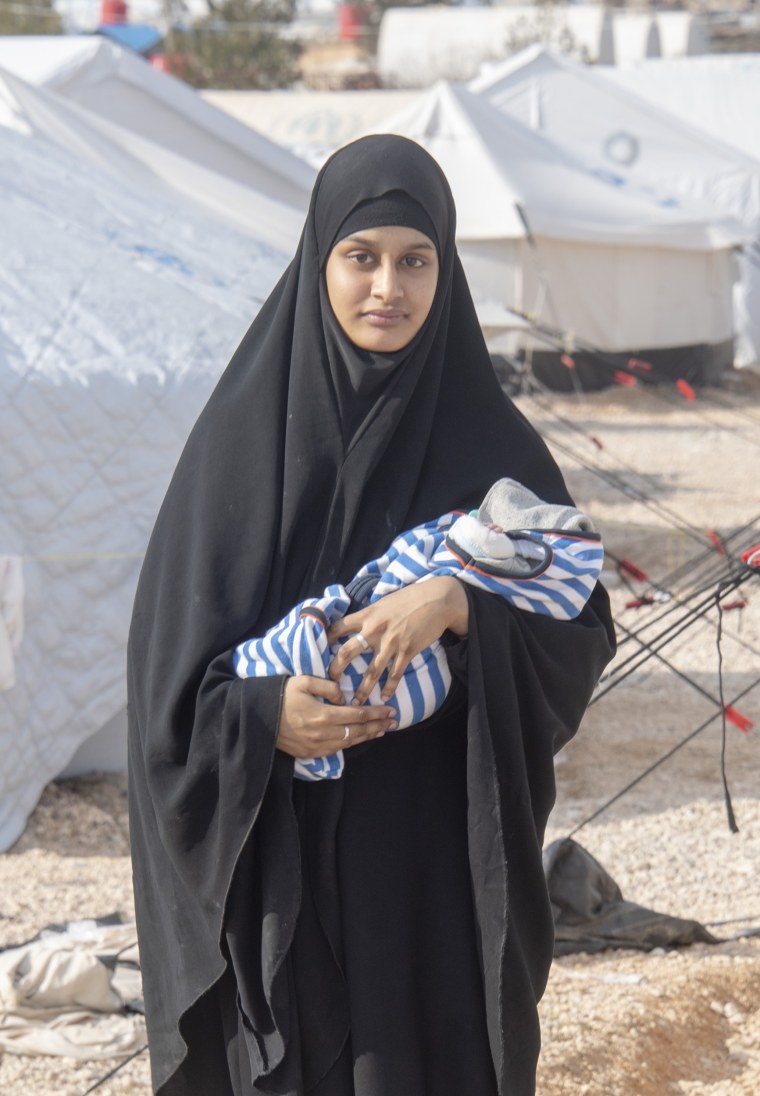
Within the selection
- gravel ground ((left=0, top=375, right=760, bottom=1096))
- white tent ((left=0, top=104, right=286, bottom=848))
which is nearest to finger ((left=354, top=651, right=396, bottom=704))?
gravel ground ((left=0, top=375, right=760, bottom=1096))

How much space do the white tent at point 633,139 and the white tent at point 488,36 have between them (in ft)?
42.0

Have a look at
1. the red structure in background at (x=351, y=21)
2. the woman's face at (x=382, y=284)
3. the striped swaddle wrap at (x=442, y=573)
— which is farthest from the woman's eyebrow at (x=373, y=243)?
the red structure in background at (x=351, y=21)

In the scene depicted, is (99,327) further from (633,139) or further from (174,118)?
(633,139)

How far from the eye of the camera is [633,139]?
16.7m

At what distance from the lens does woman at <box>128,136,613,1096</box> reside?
1.73m

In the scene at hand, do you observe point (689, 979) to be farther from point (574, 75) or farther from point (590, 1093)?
point (574, 75)

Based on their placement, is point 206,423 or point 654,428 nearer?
point 206,423

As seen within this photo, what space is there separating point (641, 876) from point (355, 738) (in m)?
2.74

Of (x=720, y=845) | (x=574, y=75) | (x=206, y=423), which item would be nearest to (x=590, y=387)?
(x=574, y=75)

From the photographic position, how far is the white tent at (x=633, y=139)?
16.5 meters

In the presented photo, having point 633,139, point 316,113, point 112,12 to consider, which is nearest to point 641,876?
point 633,139

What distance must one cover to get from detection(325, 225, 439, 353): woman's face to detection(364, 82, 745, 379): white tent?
10889 millimetres

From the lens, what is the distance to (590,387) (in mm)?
14789

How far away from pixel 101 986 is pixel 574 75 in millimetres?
15640
